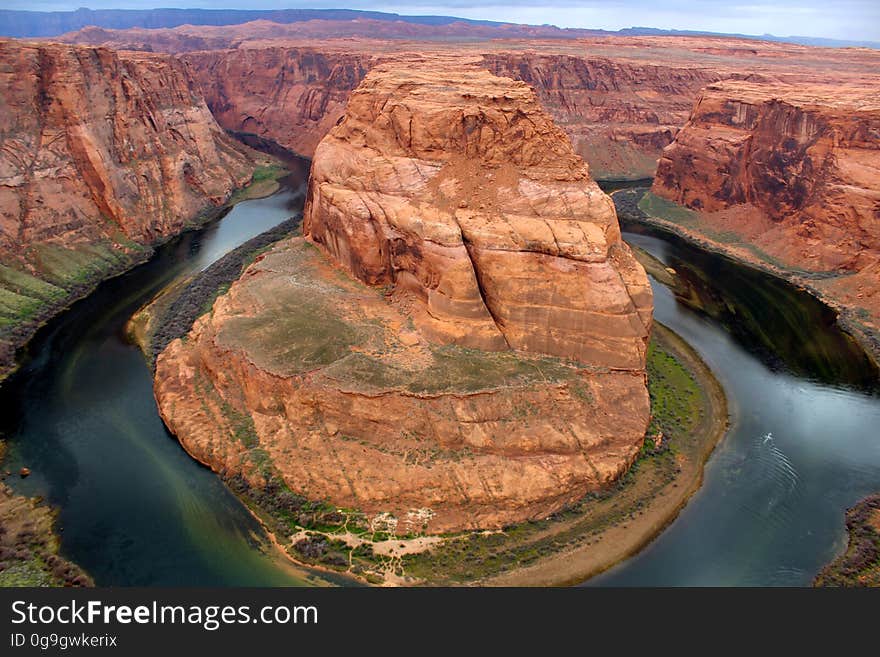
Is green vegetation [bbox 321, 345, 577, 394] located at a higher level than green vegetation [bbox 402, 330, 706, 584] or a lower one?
higher

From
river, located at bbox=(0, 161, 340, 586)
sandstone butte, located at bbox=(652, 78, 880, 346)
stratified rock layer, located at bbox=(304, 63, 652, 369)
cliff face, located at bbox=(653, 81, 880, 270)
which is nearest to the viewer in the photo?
river, located at bbox=(0, 161, 340, 586)

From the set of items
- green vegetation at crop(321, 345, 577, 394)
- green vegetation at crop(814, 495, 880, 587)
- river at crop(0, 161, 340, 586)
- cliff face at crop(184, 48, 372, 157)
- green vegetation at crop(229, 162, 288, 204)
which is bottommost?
river at crop(0, 161, 340, 586)

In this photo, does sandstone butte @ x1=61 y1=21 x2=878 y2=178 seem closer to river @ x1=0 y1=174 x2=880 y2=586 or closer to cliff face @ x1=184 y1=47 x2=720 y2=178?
cliff face @ x1=184 y1=47 x2=720 y2=178

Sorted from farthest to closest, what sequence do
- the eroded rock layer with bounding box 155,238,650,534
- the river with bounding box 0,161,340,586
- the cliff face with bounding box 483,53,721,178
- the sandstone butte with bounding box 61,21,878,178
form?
the sandstone butte with bounding box 61,21,878,178 < the cliff face with bounding box 483,53,721,178 < the eroded rock layer with bounding box 155,238,650,534 < the river with bounding box 0,161,340,586

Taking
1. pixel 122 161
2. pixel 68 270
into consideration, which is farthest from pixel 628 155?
pixel 68 270

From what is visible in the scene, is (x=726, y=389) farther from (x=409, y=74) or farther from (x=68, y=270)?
(x=68, y=270)

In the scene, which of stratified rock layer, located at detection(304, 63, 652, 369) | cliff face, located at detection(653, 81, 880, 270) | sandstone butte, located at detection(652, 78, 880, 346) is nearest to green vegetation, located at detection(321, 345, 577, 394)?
stratified rock layer, located at detection(304, 63, 652, 369)

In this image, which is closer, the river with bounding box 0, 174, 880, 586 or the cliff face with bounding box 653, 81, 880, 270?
the river with bounding box 0, 174, 880, 586
